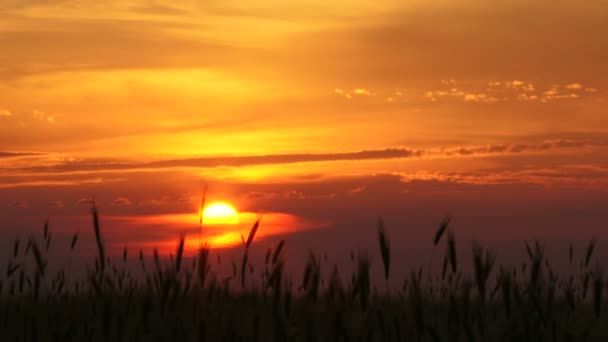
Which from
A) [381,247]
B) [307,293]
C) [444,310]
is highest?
[381,247]

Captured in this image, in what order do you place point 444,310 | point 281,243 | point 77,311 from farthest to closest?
point 444,310 < point 77,311 < point 281,243

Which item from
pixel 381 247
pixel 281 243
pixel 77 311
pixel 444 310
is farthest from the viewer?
pixel 444 310

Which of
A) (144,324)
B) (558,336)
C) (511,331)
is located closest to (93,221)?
(144,324)

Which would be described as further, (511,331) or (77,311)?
(77,311)

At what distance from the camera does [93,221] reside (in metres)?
3.91

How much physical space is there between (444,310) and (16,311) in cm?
314

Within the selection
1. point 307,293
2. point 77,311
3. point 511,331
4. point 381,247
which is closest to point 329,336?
point 307,293

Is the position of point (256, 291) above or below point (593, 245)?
below

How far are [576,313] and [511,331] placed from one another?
5.88 ft

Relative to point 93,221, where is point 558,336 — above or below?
below

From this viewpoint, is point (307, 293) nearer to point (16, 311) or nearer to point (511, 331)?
point (511, 331)

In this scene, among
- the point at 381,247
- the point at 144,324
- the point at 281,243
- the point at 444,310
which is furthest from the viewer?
the point at 444,310

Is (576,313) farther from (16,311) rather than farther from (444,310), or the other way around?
(16,311)

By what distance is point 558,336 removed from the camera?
396 centimetres
